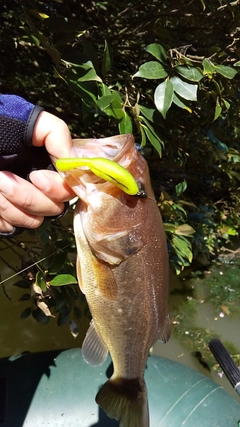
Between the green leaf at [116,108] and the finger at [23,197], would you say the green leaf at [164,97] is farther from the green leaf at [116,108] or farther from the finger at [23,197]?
the finger at [23,197]

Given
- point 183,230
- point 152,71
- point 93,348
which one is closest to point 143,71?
point 152,71

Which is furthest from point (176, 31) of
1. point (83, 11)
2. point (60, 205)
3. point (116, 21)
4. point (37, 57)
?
point (60, 205)

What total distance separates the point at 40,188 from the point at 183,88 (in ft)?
2.33

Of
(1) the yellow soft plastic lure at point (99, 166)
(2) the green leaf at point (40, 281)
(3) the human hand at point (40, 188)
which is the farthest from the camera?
(2) the green leaf at point (40, 281)

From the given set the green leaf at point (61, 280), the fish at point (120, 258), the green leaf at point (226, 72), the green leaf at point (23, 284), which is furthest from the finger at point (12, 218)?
the green leaf at point (23, 284)

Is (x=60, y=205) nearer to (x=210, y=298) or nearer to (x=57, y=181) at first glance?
(x=57, y=181)

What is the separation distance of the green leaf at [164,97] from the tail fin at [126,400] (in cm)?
95

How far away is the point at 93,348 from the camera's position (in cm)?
152

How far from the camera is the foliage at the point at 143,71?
159 cm

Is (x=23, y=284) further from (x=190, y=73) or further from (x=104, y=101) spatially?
(x=190, y=73)

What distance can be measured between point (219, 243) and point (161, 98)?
3.11 m

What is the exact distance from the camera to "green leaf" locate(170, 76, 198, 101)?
1617 mm

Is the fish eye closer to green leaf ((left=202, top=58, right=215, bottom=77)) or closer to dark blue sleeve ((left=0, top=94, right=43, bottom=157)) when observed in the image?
dark blue sleeve ((left=0, top=94, right=43, bottom=157))

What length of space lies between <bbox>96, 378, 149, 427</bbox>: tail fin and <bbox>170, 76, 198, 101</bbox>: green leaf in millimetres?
1017
